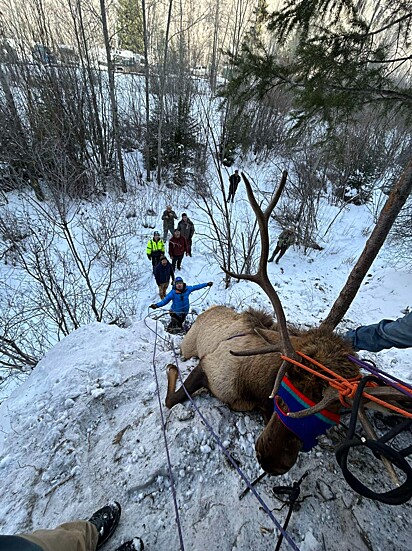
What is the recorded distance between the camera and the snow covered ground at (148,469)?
1955 millimetres

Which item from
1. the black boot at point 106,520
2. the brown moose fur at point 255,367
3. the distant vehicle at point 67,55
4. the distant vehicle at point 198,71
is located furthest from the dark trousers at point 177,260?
the distant vehicle at point 198,71

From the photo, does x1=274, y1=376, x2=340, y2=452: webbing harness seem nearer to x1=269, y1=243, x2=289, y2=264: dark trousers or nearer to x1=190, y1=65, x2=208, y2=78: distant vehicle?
x1=269, y1=243, x2=289, y2=264: dark trousers

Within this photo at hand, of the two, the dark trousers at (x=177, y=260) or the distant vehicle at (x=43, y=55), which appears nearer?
the dark trousers at (x=177, y=260)

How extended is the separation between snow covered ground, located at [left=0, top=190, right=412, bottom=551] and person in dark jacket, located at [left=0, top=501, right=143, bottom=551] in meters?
0.09

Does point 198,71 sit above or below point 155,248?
above

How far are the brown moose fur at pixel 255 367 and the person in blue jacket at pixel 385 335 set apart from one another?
1.54 ft

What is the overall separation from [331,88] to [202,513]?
5.03 metres

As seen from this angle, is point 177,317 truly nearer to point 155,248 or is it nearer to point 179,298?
point 179,298

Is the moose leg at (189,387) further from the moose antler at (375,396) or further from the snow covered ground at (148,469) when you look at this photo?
the moose antler at (375,396)

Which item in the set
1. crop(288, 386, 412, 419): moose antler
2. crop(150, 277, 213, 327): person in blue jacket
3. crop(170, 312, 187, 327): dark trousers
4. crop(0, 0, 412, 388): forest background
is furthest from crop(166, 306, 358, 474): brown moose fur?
crop(0, 0, 412, 388): forest background

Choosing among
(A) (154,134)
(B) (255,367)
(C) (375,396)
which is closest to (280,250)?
(B) (255,367)

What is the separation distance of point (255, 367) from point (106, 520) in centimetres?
162

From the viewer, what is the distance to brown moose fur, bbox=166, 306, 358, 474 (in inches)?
74.2

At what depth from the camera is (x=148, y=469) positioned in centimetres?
238
